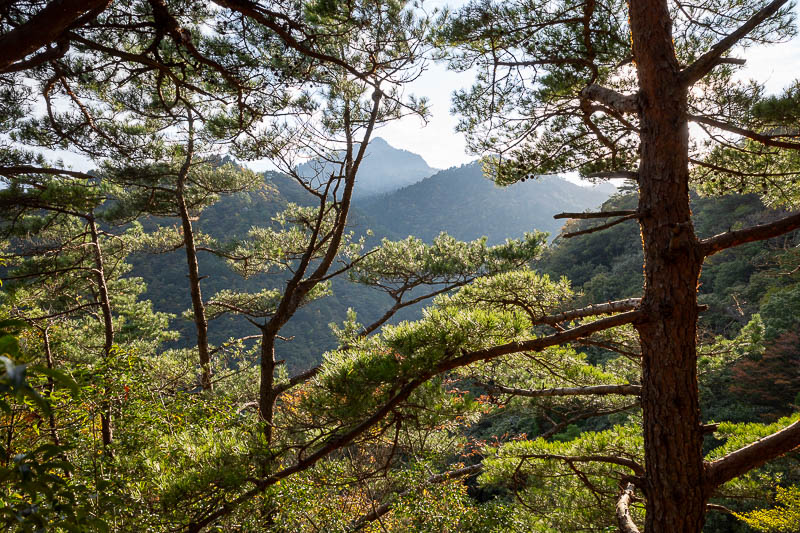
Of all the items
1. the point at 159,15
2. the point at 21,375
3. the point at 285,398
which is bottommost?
→ the point at 285,398

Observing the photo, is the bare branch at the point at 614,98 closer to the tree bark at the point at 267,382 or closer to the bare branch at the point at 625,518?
the bare branch at the point at 625,518

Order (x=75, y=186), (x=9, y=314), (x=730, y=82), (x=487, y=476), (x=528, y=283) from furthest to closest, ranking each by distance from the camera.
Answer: (x=9, y=314), (x=75, y=186), (x=487, y=476), (x=730, y=82), (x=528, y=283)

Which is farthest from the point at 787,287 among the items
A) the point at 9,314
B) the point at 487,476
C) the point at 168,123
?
the point at 9,314

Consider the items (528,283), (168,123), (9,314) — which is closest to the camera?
(528,283)

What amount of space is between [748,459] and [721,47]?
162cm

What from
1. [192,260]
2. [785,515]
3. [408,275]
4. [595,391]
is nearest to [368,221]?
[192,260]

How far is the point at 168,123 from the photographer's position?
539cm

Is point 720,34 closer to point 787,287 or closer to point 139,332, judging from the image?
point 787,287

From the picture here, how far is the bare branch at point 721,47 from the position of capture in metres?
1.45

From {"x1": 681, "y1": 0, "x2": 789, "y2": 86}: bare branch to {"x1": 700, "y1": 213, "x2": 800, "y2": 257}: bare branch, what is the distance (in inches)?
25.6

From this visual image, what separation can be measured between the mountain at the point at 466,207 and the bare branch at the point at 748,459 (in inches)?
1678

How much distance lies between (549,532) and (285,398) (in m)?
6.25

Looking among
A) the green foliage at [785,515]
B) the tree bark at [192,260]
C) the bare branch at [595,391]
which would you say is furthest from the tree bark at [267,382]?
the green foliage at [785,515]

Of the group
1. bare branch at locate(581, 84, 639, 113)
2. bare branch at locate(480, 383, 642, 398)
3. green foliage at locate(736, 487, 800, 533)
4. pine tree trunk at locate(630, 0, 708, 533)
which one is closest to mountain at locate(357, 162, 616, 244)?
green foliage at locate(736, 487, 800, 533)
